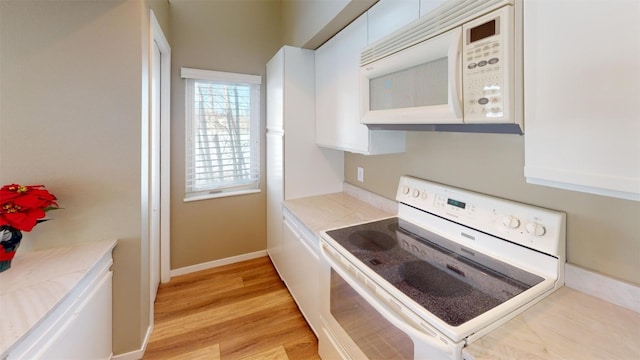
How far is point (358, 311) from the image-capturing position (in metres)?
1.22

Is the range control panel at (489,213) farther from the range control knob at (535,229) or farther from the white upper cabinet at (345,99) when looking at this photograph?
the white upper cabinet at (345,99)

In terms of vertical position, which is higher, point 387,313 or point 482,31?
point 482,31

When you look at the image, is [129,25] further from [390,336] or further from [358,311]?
[390,336]

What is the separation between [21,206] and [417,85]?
1862 mm

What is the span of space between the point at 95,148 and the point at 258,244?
1.87 metres

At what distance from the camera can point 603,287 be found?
3.12ft

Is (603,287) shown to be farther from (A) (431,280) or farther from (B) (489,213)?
(A) (431,280)

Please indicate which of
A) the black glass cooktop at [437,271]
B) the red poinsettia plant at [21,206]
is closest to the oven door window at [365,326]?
the black glass cooktop at [437,271]

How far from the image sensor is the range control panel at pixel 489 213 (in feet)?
3.39

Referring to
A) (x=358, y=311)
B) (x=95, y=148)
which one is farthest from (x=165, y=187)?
(x=358, y=311)

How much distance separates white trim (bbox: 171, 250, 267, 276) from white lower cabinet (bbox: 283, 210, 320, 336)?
751mm

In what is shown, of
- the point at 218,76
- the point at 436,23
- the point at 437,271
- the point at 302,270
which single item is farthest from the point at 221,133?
the point at 437,271

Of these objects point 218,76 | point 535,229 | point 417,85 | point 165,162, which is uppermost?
point 218,76

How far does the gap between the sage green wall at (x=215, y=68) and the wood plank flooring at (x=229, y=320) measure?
0.32 meters
